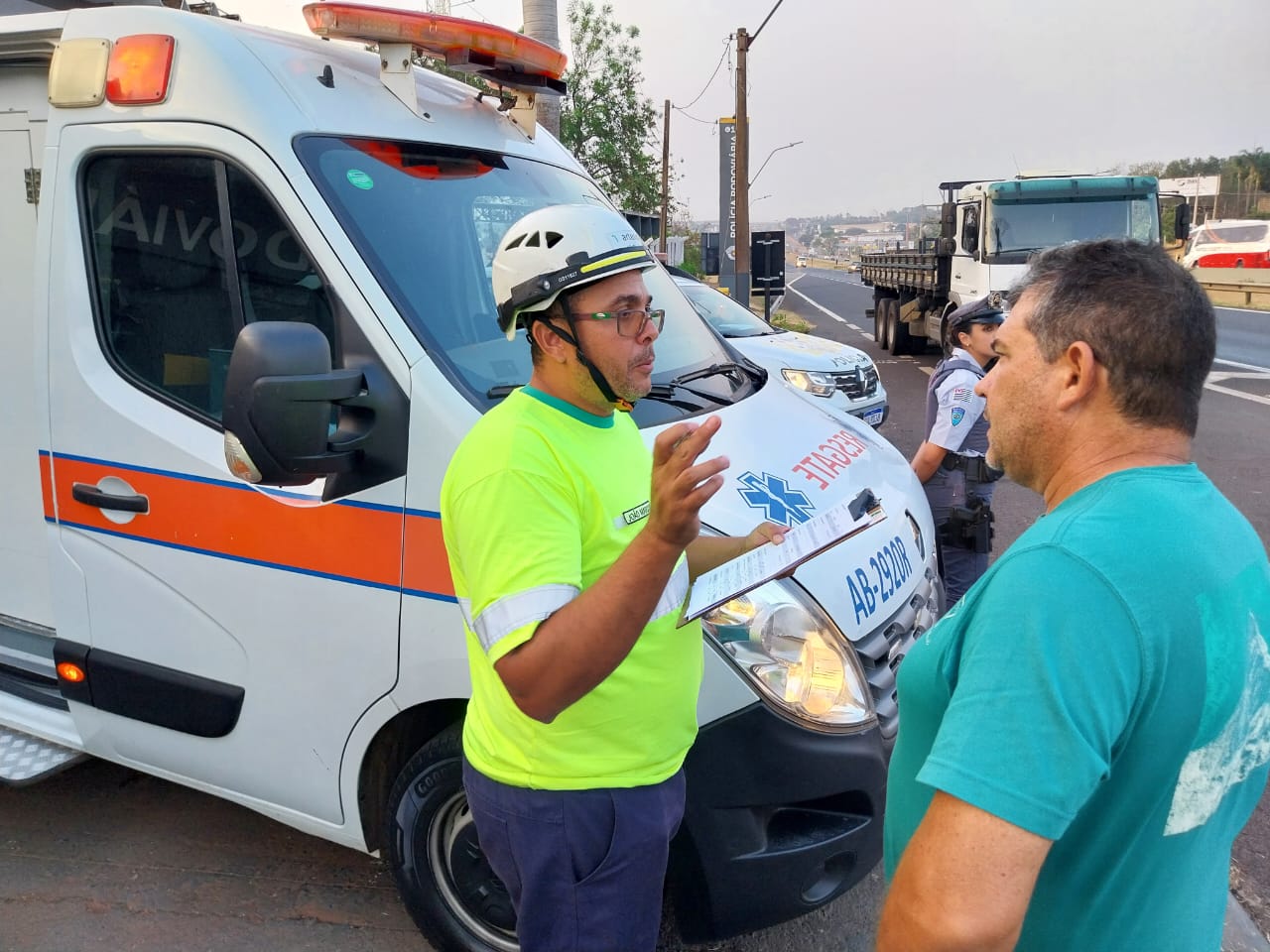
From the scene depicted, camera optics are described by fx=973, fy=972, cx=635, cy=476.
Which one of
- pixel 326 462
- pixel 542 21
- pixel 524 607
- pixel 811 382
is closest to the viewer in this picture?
pixel 524 607

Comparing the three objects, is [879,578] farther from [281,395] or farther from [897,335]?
[897,335]

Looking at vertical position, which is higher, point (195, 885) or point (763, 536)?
point (763, 536)

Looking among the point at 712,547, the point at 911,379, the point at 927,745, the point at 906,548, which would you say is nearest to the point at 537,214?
the point at 712,547

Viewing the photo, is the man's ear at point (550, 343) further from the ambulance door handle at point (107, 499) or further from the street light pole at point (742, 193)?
the street light pole at point (742, 193)

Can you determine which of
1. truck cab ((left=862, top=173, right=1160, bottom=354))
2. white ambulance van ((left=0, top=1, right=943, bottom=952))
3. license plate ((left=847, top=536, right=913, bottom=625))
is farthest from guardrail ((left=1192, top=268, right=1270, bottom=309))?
white ambulance van ((left=0, top=1, right=943, bottom=952))

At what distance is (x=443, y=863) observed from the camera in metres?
2.57

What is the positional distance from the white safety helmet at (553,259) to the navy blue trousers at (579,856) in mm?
899

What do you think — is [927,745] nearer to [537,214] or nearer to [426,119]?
[537,214]

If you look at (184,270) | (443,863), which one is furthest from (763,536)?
(184,270)

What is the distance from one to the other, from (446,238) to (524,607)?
1.50 meters

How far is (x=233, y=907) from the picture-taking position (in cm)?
303

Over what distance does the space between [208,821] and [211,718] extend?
1.01 m

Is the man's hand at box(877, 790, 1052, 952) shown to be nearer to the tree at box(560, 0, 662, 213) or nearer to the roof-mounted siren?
the roof-mounted siren

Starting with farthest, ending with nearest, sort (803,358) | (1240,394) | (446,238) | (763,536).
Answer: (1240,394), (803,358), (446,238), (763,536)
